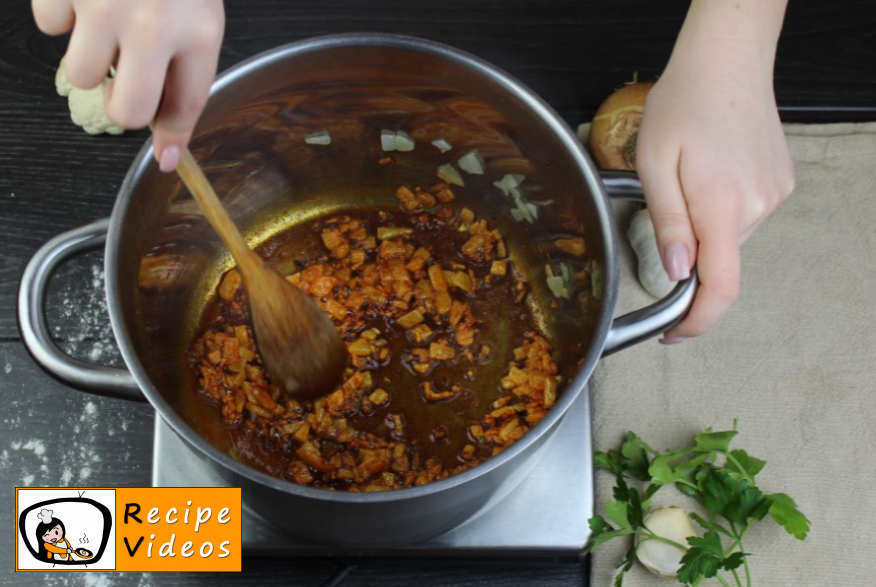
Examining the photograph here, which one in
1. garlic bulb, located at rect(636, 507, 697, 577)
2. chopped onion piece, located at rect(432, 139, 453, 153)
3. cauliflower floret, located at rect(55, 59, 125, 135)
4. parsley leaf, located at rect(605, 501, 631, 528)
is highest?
cauliflower floret, located at rect(55, 59, 125, 135)

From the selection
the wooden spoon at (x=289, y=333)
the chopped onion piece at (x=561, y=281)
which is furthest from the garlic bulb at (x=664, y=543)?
the wooden spoon at (x=289, y=333)

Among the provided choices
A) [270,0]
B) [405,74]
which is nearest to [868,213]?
[405,74]

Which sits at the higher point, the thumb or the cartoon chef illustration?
the thumb

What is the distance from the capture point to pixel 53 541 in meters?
0.95

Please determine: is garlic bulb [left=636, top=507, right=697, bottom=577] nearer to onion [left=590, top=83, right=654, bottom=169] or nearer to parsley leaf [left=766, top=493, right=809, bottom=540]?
parsley leaf [left=766, top=493, right=809, bottom=540]

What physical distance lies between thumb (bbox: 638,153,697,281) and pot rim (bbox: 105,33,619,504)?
0.14ft

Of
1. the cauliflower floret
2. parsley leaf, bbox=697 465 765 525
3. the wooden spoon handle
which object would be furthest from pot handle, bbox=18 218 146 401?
parsley leaf, bbox=697 465 765 525

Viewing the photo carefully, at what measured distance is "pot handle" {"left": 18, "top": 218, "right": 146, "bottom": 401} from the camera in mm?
696

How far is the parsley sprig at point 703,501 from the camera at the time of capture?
87cm

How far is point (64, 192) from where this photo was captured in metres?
1.11

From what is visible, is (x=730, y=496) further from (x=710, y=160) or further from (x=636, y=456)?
(x=710, y=160)

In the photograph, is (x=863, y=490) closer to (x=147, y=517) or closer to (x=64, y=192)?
(x=147, y=517)

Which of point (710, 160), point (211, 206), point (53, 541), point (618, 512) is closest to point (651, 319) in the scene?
point (710, 160)

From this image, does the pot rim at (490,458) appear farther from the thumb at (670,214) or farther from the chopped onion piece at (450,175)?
the chopped onion piece at (450,175)
